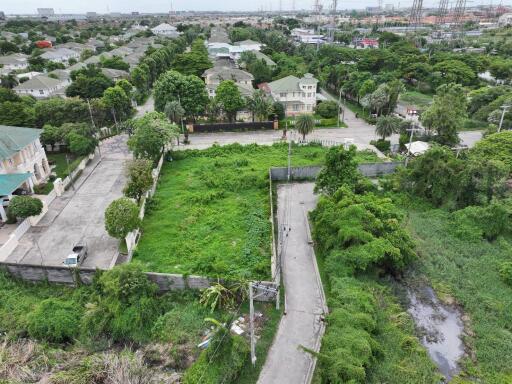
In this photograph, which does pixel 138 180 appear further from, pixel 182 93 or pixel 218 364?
pixel 182 93

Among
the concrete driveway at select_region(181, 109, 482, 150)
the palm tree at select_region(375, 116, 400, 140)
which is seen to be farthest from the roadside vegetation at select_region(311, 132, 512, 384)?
the concrete driveway at select_region(181, 109, 482, 150)

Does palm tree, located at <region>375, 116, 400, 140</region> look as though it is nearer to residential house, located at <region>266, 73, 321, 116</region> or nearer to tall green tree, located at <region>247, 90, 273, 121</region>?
tall green tree, located at <region>247, 90, 273, 121</region>

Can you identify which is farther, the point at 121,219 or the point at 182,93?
the point at 182,93

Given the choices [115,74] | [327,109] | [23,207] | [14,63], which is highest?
[14,63]

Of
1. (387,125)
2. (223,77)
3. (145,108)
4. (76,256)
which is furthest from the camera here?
(223,77)

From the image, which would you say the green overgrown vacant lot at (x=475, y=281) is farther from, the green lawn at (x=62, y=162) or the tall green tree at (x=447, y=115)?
the green lawn at (x=62, y=162)

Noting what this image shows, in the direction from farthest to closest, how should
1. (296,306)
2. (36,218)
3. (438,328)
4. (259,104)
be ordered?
(259,104) → (36,218) → (296,306) → (438,328)

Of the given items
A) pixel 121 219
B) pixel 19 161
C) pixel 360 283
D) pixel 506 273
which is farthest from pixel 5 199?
pixel 506 273

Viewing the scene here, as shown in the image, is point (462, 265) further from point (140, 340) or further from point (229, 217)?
point (140, 340)
